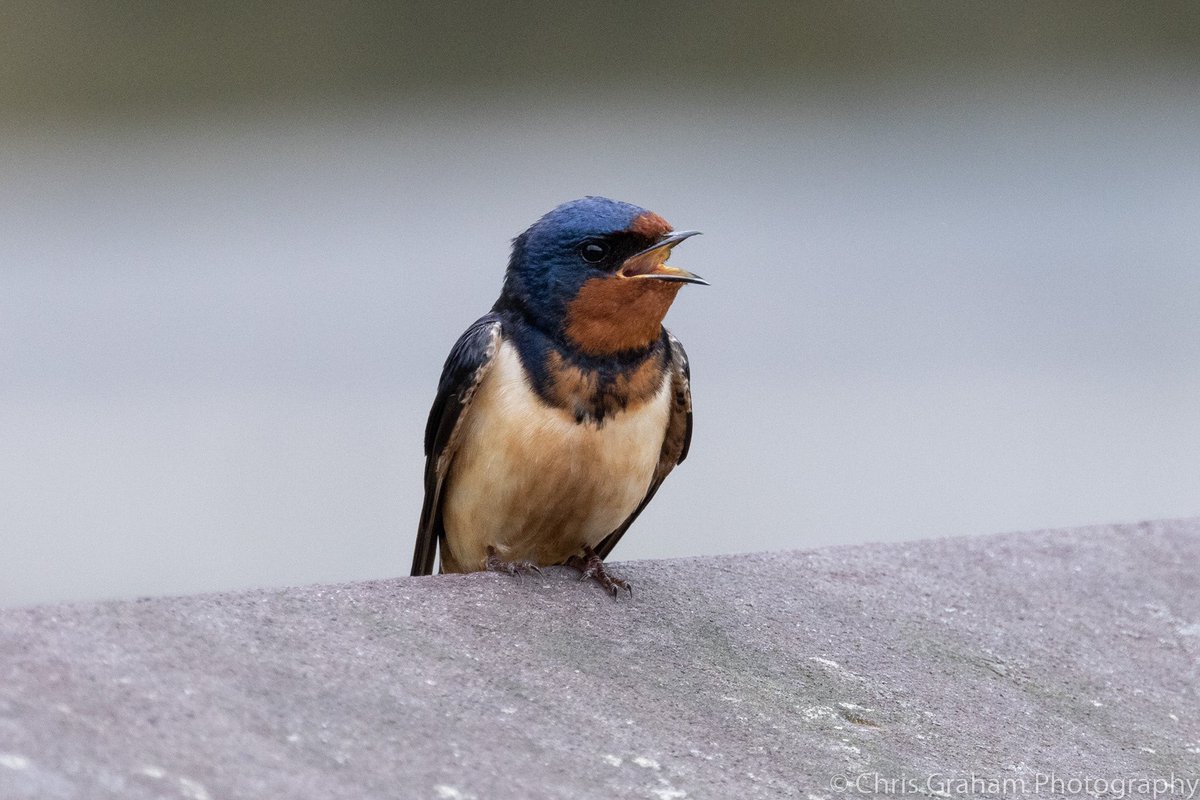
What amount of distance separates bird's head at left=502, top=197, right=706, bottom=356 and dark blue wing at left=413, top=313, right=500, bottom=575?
97 mm

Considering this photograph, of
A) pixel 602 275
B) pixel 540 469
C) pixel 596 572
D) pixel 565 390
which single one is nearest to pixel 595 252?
pixel 602 275

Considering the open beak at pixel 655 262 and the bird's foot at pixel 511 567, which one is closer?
the bird's foot at pixel 511 567

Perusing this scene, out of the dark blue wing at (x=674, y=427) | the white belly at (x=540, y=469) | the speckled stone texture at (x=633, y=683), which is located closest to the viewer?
the speckled stone texture at (x=633, y=683)

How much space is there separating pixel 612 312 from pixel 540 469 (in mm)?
303

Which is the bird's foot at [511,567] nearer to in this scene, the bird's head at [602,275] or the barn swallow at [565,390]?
the barn swallow at [565,390]

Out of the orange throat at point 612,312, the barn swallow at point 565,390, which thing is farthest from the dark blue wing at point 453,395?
the orange throat at point 612,312

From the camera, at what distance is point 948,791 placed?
5.89 ft

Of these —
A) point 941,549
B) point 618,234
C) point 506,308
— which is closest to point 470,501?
point 506,308

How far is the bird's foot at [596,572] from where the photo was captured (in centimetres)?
238

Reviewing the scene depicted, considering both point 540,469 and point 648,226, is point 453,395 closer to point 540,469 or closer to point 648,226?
point 540,469

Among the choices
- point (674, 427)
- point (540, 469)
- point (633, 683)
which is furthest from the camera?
point (674, 427)

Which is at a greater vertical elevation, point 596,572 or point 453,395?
point 453,395

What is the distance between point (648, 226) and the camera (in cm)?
263

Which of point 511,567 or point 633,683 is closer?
point 633,683
